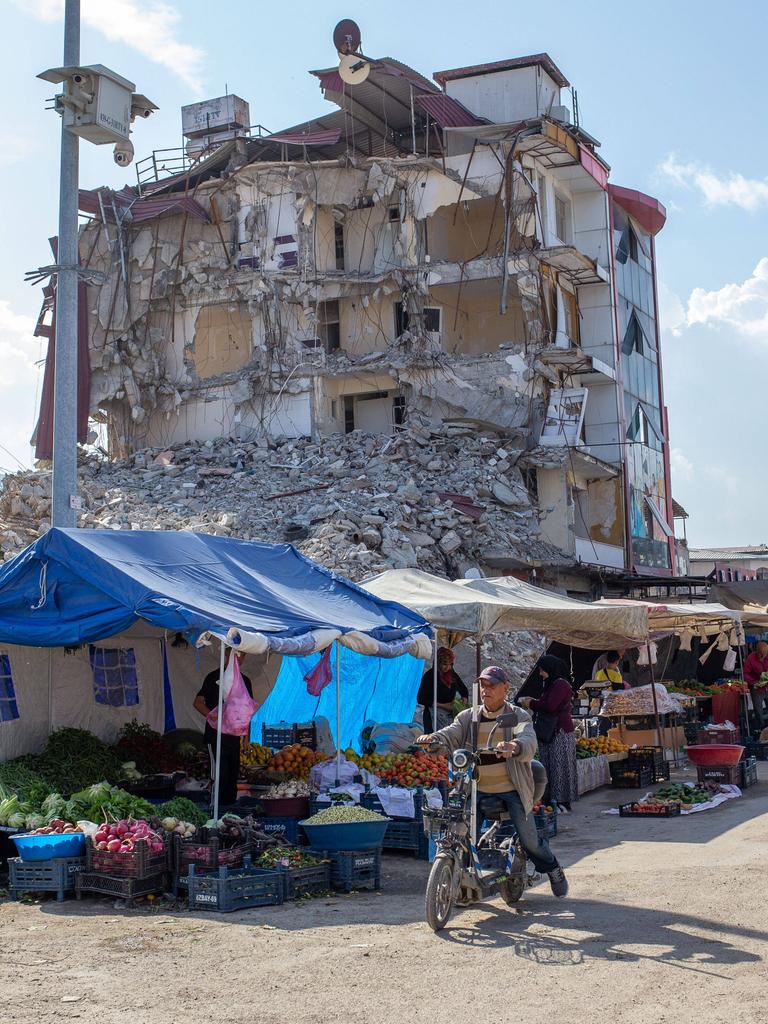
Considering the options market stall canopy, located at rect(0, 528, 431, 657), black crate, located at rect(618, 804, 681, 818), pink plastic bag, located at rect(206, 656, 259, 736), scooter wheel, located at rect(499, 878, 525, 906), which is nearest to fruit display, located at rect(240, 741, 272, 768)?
market stall canopy, located at rect(0, 528, 431, 657)

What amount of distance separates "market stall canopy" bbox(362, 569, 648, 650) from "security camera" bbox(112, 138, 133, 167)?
573 centimetres

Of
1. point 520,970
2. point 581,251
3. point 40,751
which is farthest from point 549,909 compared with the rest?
point 581,251

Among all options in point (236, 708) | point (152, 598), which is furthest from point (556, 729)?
point (152, 598)

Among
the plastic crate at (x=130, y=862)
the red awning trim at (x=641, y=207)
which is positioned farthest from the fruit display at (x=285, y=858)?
the red awning trim at (x=641, y=207)

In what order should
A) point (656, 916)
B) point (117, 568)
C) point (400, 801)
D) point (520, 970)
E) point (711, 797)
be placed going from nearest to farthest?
point (520, 970)
point (656, 916)
point (117, 568)
point (400, 801)
point (711, 797)

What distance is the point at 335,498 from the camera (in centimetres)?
2908

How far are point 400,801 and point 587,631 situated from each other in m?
4.50

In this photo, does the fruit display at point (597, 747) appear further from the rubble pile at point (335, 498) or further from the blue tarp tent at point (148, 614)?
the rubble pile at point (335, 498)

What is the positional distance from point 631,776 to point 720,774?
136cm

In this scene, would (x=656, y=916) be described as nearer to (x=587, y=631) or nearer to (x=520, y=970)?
(x=520, y=970)

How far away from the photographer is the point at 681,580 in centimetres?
3391

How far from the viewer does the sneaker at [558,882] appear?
27.1 ft

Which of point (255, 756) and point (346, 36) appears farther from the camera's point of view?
point (346, 36)

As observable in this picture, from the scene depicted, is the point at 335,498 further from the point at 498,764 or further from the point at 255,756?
the point at 498,764
